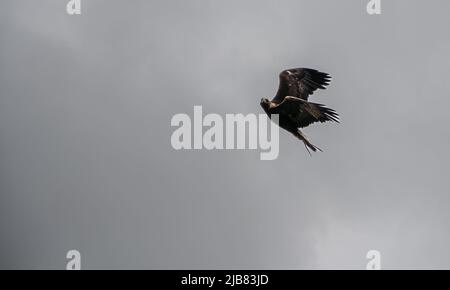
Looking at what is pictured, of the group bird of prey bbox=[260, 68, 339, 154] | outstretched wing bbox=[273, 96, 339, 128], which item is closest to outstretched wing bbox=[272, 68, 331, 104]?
bird of prey bbox=[260, 68, 339, 154]

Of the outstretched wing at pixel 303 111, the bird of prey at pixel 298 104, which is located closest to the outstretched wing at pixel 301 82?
the bird of prey at pixel 298 104

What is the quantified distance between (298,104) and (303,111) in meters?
0.49

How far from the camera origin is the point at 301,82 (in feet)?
118

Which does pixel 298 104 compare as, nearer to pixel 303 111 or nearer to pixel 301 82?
pixel 303 111

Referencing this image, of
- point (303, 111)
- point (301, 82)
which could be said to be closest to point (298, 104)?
point (303, 111)

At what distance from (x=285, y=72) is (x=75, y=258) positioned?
1672 centimetres

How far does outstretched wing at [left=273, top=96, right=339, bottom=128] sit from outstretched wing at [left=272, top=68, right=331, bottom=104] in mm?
1983

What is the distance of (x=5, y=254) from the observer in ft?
427

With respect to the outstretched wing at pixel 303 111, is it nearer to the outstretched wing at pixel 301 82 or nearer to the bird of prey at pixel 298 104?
the bird of prey at pixel 298 104

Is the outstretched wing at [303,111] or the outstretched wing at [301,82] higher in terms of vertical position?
the outstretched wing at [301,82]

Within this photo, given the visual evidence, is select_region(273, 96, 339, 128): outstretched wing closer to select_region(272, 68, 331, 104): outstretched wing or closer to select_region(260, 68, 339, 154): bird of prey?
select_region(260, 68, 339, 154): bird of prey

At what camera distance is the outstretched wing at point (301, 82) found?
35844mm
